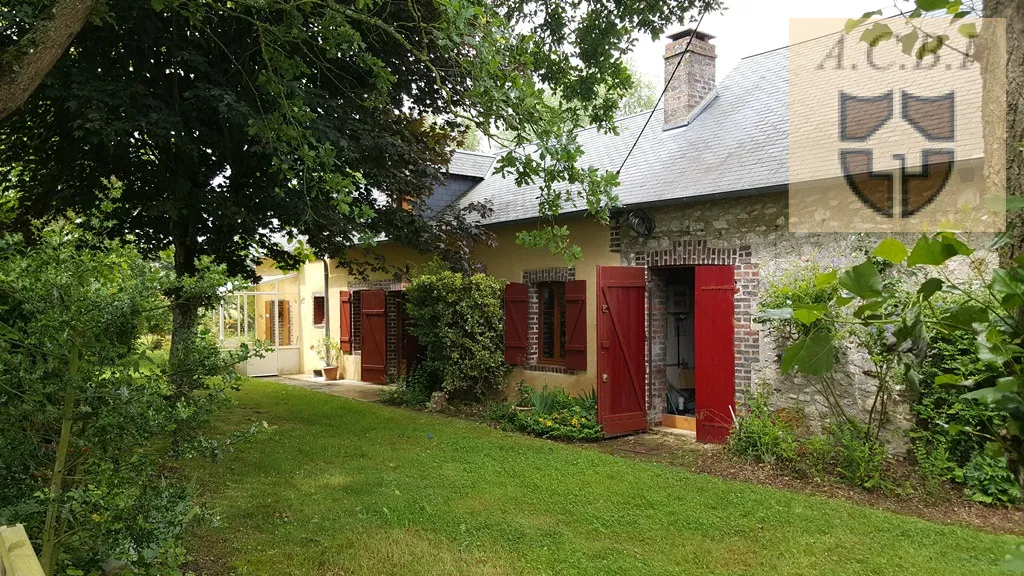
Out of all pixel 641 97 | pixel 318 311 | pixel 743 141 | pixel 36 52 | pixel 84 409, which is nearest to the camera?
pixel 84 409

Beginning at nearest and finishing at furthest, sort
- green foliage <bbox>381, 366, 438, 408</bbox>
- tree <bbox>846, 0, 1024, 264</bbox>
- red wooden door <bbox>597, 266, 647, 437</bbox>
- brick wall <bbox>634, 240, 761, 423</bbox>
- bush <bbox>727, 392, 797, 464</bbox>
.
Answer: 1. tree <bbox>846, 0, 1024, 264</bbox>
2. bush <bbox>727, 392, 797, 464</bbox>
3. brick wall <bbox>634, 240, 761, 423</bbox>
4. red wooden door <bbox>597, 266, 647, 437</bbox>
5. green foliage <bbox>381, 366, 438, 408</bbox>

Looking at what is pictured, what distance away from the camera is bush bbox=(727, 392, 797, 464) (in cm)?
682

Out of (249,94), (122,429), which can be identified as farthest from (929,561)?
→ (249,94)

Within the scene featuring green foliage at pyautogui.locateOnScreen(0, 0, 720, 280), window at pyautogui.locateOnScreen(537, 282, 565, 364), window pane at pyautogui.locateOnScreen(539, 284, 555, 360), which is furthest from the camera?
window pane at pyautogui.locateOnScreen(539, 284, 555, 360)

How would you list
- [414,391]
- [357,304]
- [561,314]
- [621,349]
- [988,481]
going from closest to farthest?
[988,481], [621,349], [561,314], [414,391], [357,304]

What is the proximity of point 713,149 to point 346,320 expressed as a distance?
9.29m

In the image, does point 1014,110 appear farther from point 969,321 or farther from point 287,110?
point 287,110

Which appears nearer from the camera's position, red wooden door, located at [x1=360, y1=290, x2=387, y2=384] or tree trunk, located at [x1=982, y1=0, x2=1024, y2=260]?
tree trunk, located at [x1=982, y1=0, x2=1024, y2=260]

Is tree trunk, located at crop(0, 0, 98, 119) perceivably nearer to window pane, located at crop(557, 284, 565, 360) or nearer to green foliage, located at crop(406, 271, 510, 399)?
green foliage, located at crop(406, 271, 510, 399)

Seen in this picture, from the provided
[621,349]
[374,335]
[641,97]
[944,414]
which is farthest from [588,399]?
[641,97]

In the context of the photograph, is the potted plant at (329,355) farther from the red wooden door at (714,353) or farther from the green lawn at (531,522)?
the red wooden door at (714,353)

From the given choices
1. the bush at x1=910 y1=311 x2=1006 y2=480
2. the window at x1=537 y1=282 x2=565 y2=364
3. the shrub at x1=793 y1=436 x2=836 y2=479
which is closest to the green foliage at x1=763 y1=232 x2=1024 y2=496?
the bush at x1=910 y1=311 x2=1006 y2=480

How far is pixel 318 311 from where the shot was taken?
17000 millimetres

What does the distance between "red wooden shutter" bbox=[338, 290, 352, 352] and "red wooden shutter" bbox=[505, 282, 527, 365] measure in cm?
538
